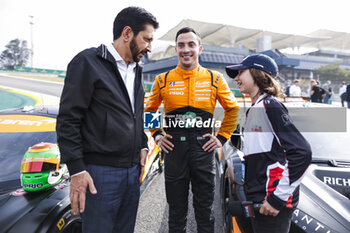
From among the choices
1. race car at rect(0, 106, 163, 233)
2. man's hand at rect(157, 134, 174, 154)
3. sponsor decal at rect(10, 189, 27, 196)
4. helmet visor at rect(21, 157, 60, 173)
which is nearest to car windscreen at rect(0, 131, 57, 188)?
race car at rect(0, 106, 163, 233)

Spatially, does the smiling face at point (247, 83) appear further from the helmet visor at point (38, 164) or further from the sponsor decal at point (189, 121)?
the helmet visor at point (38, 164)

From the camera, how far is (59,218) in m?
1.44

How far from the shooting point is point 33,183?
1.57m

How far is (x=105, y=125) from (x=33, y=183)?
33.4 inches

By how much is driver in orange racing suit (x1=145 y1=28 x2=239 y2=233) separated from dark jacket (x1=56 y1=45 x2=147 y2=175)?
24.4 inches

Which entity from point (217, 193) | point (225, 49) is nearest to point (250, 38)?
point (225, 49)

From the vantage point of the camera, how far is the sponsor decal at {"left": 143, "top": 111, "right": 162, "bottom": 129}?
216cm

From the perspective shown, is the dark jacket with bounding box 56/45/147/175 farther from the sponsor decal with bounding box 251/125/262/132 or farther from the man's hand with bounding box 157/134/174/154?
the sponsor decal with bounding box 251/125/262/132

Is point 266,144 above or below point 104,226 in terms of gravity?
above

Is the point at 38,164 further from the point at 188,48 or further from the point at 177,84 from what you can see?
the point at 188,48

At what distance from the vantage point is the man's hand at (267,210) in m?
1.13

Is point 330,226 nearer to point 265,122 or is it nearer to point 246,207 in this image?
point 246,207

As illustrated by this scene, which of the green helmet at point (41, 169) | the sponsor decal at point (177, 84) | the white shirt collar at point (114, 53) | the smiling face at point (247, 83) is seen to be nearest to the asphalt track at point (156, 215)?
the green helmet at point (41, 169)

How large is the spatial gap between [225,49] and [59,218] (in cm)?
3859
